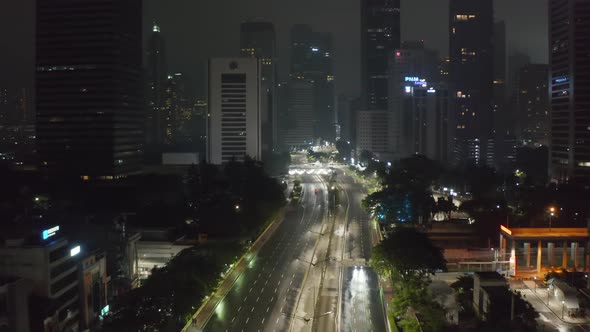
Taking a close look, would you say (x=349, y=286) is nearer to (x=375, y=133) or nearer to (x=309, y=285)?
(x=309, y=285)

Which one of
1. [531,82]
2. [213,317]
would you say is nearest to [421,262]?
[213,317]

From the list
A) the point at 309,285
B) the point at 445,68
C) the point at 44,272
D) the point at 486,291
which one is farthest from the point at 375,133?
the point at 44,272

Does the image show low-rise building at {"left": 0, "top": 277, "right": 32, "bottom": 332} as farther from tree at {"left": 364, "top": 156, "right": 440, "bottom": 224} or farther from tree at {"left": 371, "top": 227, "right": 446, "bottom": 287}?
tree at {"left": 364, "top": 156, "right": 440, "bottom": 224}

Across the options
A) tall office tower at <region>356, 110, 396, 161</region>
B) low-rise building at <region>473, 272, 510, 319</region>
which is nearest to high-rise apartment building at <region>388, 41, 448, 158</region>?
tall office tower at <region>356, 110, 396, 161</region>

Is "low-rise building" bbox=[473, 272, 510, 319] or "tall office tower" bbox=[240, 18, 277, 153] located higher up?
"tall office tower" bbox=[240, 18, 277, 153]

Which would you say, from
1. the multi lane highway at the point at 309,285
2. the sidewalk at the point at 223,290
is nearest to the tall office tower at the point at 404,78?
the multi lane highway at the point at 309,285

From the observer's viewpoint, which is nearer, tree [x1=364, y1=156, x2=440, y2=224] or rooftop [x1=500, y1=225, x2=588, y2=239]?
rooftop [x1=500, y1=225, x2=588, y2=239]
